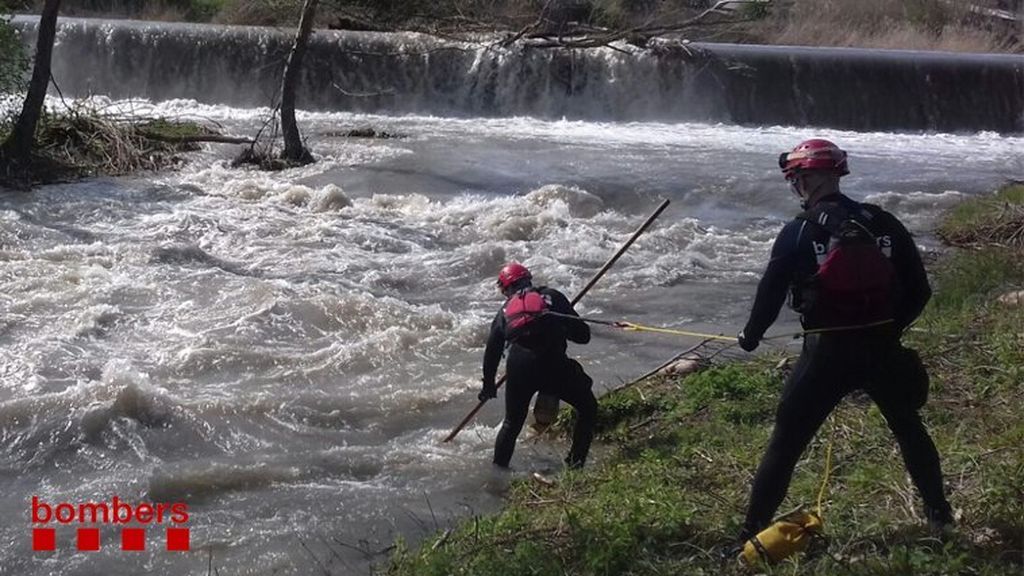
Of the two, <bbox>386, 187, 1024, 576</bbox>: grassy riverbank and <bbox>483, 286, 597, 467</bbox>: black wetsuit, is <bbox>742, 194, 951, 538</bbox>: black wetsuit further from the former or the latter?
<bbox>483, 286, 597, 467</bbox>: black wetsuit

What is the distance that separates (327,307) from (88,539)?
433 cm

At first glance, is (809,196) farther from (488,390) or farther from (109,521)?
(109,521)

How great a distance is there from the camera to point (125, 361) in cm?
812

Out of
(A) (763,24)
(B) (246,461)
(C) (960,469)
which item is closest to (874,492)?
(C) (960,469)

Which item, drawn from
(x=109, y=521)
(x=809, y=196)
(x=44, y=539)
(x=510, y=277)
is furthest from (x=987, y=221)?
(x=44, y=539)

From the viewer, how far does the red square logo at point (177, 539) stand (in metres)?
5.33

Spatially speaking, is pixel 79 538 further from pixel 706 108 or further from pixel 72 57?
pixel 72 57

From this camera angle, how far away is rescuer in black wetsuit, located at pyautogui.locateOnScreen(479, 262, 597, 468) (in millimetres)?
6020

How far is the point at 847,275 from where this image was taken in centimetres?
395

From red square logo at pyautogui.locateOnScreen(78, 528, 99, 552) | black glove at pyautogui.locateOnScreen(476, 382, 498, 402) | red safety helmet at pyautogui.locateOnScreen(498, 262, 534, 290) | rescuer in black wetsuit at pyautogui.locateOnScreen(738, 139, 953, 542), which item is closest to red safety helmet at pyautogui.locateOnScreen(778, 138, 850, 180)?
rescuer in black wetsuit at pyautogui.locateOnScreen(738, 139, 953, 542)

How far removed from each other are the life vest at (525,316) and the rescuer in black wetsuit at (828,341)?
187cm

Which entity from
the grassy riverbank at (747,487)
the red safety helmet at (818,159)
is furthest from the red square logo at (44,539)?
the red safety helmet at (818,159)

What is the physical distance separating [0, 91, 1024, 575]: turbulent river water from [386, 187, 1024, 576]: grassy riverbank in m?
0.67

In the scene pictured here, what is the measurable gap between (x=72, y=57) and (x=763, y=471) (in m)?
22.9
